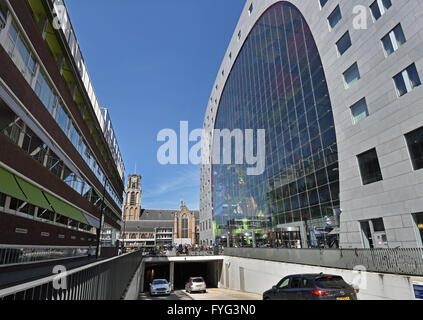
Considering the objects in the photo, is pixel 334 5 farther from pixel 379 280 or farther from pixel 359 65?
pixel 379 280

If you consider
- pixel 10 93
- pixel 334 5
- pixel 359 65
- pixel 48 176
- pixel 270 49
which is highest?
pixel 270 49

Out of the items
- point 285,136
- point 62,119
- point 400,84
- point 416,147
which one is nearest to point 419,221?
point 416,147

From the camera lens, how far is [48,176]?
16938mm

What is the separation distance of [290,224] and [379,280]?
15339 mm

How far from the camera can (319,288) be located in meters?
8.83

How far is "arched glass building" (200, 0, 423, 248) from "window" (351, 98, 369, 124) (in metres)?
0.08

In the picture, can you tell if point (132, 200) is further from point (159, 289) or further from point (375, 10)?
point (375, 10)

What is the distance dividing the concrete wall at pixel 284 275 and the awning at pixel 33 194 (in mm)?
17060

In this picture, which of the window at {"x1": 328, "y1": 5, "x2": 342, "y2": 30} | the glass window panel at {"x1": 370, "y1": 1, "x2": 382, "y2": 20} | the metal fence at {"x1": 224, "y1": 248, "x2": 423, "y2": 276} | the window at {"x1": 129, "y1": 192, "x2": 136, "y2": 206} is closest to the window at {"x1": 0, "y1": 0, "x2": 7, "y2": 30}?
the metal fence at {"x1": 224, "y1": 248, "x2": 423, "y2": 276}

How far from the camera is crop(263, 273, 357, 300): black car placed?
28.5 feet

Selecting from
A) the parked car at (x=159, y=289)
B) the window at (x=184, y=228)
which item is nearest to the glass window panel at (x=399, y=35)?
the parked car at (x=159, y=289)

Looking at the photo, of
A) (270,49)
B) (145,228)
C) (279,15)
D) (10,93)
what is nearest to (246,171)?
(270,49)

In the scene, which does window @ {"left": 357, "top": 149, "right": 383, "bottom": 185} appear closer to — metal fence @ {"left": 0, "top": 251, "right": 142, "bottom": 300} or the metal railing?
metal fence @ {"left": 0, "top": 251, "right": 142, "bottom": 300}

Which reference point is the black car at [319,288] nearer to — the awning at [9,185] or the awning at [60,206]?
the awning at [9,185]
